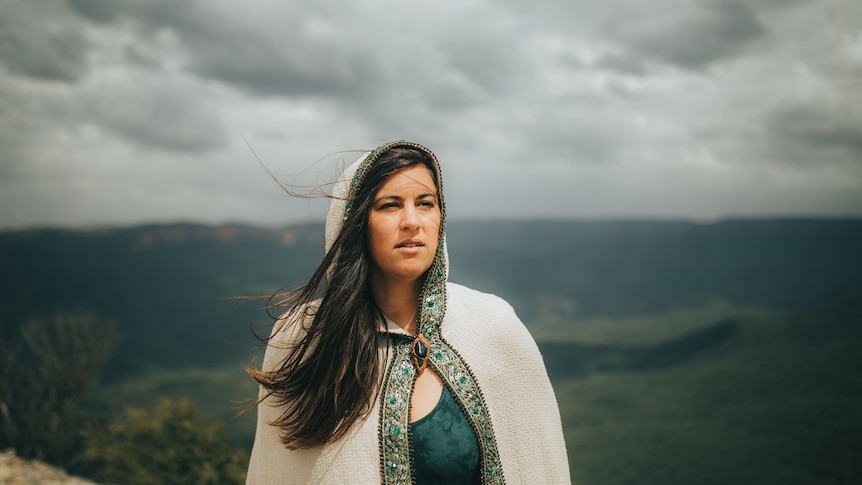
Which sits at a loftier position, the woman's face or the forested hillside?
the woman's face

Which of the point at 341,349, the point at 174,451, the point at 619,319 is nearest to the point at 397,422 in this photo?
the point at 341,349

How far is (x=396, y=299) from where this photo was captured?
2.11 m

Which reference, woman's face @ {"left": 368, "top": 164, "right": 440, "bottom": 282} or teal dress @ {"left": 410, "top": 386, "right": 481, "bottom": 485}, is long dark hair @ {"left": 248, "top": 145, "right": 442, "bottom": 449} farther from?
teal dress @ {"left": 410, "top": 386, "right": 481, "bottom": 485}

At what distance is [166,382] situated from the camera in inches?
2408

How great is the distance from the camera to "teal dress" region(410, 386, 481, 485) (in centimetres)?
186

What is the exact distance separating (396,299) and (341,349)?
30 centimetres

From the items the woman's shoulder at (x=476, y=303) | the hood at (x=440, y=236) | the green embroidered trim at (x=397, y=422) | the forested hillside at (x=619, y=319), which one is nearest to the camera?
the green embroidered trim at (x=397, y=422)

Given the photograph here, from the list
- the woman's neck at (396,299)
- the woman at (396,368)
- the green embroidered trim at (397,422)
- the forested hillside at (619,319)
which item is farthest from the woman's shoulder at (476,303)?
the forested hillside at (619,319)

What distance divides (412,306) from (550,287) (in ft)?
288

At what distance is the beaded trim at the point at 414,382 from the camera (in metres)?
1.86

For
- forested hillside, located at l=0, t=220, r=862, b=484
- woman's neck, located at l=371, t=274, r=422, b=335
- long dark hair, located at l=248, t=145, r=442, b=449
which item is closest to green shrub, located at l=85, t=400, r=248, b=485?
forested hillside, located at l=0, t=220, r=862, b=484

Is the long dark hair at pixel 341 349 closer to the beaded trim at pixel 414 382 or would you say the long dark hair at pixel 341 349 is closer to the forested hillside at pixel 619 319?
the beaded trim at pixel 414 382

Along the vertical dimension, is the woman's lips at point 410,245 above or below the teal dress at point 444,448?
above

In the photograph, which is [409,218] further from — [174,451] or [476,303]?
[174,451]
